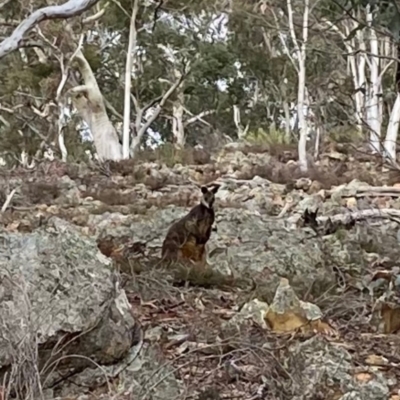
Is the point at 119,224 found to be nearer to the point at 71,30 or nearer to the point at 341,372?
the point at 341,372

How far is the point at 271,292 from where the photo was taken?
506cm

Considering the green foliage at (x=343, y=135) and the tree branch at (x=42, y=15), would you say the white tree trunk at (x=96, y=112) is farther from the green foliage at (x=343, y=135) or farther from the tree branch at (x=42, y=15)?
the tree branch at (x=42, y=15)

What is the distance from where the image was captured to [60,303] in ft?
10.7

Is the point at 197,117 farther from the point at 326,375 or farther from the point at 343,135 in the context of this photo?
the point at 326,375

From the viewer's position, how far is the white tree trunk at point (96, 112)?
19.1 meters

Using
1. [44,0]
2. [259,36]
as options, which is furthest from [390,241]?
[259,36]

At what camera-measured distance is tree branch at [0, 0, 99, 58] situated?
4.91m

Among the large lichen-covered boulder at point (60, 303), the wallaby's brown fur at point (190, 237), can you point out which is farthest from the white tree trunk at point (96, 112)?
the large lichen-covered boulder at point (60, 303)

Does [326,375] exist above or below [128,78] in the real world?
below

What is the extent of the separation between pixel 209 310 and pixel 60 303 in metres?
1.81

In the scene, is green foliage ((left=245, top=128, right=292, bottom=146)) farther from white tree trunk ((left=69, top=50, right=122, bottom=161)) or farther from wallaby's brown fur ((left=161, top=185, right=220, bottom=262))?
wallaby's brown fur ((left=161, top=185, right=220, bottom=262))

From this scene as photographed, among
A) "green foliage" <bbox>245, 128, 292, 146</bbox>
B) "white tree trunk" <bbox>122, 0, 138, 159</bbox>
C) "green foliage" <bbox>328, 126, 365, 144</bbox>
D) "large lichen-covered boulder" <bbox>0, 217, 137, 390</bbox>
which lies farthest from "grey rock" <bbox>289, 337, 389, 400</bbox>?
"white tree trunk" <bbox>122, 0, 138, 159</bbox>

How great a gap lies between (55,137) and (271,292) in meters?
20.9

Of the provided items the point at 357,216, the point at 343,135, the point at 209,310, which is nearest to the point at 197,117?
the point at 343,135
